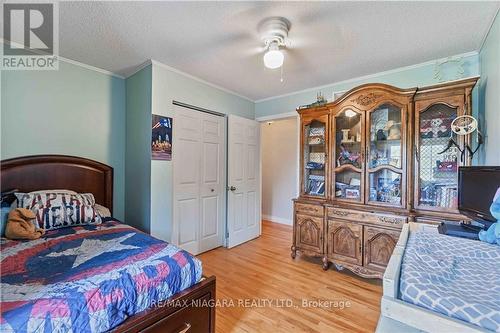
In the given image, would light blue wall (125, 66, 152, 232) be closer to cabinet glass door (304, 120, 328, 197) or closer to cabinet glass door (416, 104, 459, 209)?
cabinet glass door (304, 120, 328, 197)

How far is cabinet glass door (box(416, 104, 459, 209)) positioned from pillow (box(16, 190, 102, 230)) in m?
3.22

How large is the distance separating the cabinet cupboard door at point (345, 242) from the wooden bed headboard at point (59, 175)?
267cm

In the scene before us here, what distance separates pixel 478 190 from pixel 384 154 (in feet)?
3.45

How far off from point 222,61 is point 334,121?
150 cm

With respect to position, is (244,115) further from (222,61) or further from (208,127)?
(222,61)

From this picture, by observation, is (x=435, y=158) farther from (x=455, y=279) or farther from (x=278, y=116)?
(x=278, y=116)

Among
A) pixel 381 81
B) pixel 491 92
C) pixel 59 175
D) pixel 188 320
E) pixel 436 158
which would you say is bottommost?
pixel 188 320

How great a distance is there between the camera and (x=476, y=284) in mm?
804

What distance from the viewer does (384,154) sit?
2.57 m

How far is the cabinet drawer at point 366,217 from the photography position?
2.24 meters

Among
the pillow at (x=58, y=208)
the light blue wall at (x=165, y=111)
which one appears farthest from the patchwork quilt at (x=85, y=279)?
the light blue wall at (x=165, y=111)

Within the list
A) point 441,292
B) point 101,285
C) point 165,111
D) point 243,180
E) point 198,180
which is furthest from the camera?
point 243,180

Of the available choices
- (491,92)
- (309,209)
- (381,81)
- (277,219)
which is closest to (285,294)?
(309,209)

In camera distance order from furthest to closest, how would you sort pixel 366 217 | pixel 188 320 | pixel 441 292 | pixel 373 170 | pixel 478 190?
pixel 373 170
pixel 366 217
pixel 478 190
pixel 188 320
pixel 441 292
